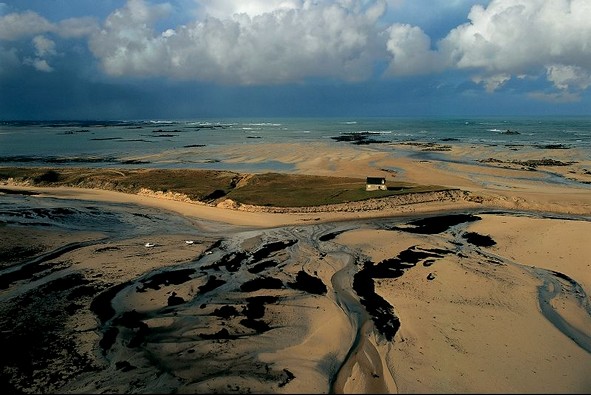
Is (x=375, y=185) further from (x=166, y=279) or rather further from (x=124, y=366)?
(x=124, y=366)

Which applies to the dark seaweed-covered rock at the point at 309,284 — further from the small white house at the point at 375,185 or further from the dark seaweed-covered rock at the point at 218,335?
the small white house at the point at 375,185

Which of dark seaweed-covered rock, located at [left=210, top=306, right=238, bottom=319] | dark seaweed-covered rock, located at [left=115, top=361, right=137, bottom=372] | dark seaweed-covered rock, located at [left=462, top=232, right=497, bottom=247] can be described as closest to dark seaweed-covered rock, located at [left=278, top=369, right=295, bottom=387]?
dark seaweed-covered rock, located at [left=210, top=306, right=238, bottom=319]

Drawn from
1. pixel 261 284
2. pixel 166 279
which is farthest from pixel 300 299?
pixel 166 279

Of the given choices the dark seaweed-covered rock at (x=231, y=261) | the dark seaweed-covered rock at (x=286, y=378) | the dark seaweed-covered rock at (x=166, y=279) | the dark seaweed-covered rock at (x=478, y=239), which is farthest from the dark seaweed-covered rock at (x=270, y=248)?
the dark seaweed-covered rock at (x=478, y=239)

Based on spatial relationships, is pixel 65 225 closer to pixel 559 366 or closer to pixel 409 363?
pixel 409 363

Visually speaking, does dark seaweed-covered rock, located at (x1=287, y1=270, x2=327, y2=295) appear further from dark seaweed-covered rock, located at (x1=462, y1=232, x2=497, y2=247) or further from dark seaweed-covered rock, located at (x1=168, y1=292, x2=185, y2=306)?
dark seaweed-covered rock, located at (x1=462, y1=232, x2=497, y2=247)

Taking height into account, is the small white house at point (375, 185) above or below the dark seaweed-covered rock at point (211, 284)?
above
